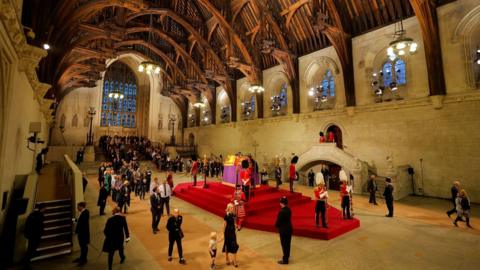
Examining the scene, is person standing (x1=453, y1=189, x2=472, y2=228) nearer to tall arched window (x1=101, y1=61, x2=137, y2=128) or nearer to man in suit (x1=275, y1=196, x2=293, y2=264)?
man in suit (x1=275, y1=196, x2=293, y2=264)

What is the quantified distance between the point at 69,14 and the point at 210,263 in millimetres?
13804

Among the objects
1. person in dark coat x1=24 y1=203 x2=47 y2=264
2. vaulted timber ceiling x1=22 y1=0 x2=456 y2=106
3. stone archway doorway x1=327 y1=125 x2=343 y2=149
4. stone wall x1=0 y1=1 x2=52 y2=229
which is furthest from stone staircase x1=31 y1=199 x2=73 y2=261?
stone archway doorway x1=327 y1=125 x2=343 y2=149

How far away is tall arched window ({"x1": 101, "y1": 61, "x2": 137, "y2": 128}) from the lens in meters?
26.2

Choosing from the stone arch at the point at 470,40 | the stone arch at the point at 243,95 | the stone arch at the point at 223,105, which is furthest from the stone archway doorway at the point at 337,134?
A: the stone arch at the point at 223,105

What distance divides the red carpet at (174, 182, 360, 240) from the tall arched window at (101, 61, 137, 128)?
1984 centimetres

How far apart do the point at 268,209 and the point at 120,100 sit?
84.8ft

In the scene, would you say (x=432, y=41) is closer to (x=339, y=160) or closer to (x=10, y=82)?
(x=339, y=160)

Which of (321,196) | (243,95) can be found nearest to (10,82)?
(321,196)

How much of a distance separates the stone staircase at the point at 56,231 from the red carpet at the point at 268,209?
4.34 metres

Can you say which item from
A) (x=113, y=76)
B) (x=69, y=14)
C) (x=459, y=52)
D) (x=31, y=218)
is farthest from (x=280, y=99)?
(x=113, y=76)

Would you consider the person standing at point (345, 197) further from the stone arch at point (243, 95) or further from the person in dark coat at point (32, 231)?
the stone arch at point (243, 95)

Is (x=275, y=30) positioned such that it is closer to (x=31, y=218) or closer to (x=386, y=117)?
(x=386, y=117)

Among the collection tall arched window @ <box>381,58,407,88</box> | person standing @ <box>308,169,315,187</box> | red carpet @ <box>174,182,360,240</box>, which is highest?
tall arched window @ <box>381,58,407,88</box>

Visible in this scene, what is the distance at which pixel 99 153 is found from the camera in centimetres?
2034
